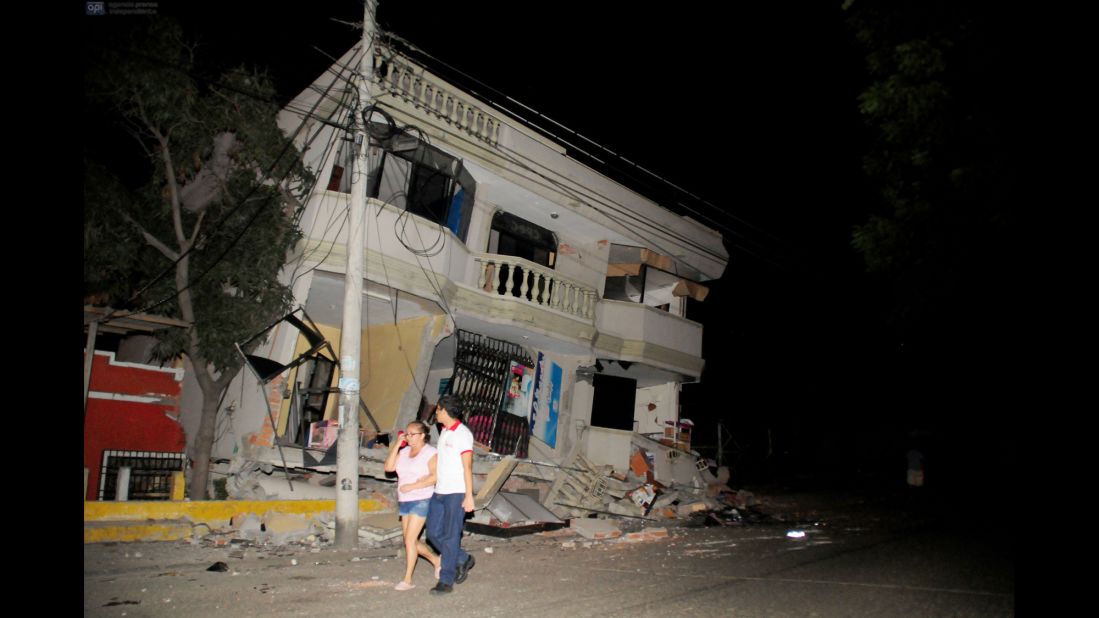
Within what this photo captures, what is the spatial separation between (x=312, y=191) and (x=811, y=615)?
383 inches

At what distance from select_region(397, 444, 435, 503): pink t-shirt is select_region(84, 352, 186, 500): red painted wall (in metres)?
8.80

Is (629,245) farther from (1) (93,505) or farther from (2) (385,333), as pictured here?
(1) (93,505)

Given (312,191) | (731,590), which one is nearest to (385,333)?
(312,191)

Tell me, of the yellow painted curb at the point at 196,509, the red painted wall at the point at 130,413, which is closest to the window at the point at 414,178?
the red painted wall at the point at 130,413

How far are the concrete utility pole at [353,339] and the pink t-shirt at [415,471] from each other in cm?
254

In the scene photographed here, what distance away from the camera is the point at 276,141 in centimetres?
1110

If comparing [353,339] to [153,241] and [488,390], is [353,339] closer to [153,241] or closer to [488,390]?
[153,241]

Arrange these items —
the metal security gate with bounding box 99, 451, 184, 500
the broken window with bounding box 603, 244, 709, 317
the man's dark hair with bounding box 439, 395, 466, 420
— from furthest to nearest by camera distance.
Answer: the broken window with bounding box 603, 244, 709, 317
the metal security gate with bounding box 99, 451, 184, 500
the man's dark hair with bounding box 439, 395, 466, 420

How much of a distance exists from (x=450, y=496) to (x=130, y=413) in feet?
31.8

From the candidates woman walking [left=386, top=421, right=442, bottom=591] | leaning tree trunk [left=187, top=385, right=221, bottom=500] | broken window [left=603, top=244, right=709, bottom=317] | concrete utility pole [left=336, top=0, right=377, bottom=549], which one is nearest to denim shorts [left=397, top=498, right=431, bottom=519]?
woman walking [left=386, top=421, right=442, bottom=591]

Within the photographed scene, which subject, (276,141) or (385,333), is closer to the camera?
(276,141)

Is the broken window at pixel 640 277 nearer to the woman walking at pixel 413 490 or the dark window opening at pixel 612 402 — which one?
the dark window opening at pixel 612 402

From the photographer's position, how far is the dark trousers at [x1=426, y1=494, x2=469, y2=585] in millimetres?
5684

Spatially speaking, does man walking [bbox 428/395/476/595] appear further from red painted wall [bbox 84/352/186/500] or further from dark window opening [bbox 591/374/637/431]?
dark window opening [bbox 591/374/637/431]
